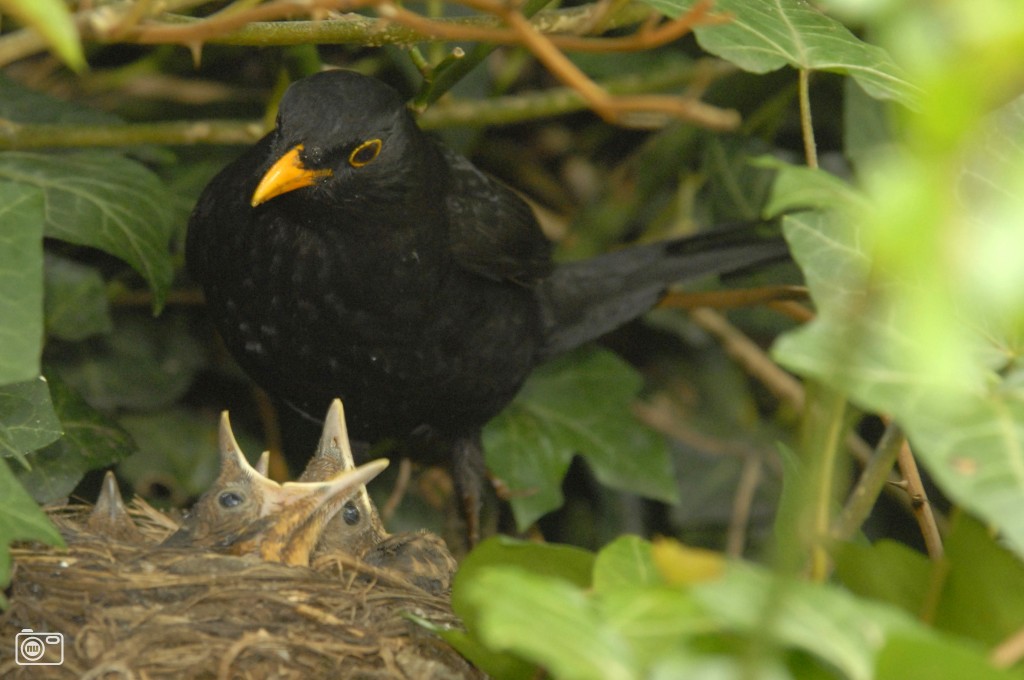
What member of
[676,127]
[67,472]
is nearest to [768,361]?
[676,127]

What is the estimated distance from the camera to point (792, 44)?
2207mm

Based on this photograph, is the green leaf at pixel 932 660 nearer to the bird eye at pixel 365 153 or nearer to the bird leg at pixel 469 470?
the bird eye at pixel 365 153

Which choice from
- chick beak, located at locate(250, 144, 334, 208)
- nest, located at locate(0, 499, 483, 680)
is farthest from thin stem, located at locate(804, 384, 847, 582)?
chick beak, located at locate(250, 144, 334, 208)

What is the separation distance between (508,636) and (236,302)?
6.79 feet

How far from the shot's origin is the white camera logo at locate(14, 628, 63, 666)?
82.7 inches

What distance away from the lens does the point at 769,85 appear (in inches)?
154

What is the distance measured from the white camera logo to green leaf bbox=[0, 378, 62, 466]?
0.31m

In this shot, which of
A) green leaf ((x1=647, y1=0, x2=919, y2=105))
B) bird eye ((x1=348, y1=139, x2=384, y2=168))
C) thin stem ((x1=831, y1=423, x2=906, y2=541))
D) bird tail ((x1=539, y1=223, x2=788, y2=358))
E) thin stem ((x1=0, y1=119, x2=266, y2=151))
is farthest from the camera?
bird tail ((x1=539, y1=223, x2=788, y2=358))

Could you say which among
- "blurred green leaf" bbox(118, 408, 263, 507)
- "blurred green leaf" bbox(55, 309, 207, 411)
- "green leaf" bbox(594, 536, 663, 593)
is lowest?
"blurred green leaf" bbox(118, 408, 263, 507)

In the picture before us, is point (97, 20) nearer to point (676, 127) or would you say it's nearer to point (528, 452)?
point (528, 452)

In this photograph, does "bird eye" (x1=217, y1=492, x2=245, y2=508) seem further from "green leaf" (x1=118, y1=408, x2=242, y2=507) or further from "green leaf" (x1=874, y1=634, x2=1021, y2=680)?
"green leaf" (x1=874, y1=634, x2=1021, y2=680)

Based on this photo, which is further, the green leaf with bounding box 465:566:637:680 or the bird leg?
the bird leg

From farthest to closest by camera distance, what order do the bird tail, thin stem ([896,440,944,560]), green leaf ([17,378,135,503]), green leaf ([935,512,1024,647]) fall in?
the bird tail
green leaf ([17,378,135,503])
thin stem ([896,440,944,560])
green leaf ([935,512,1024,647])

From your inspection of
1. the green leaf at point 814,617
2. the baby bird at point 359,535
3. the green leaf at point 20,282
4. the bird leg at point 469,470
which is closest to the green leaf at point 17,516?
the green leaf at point 20,282
